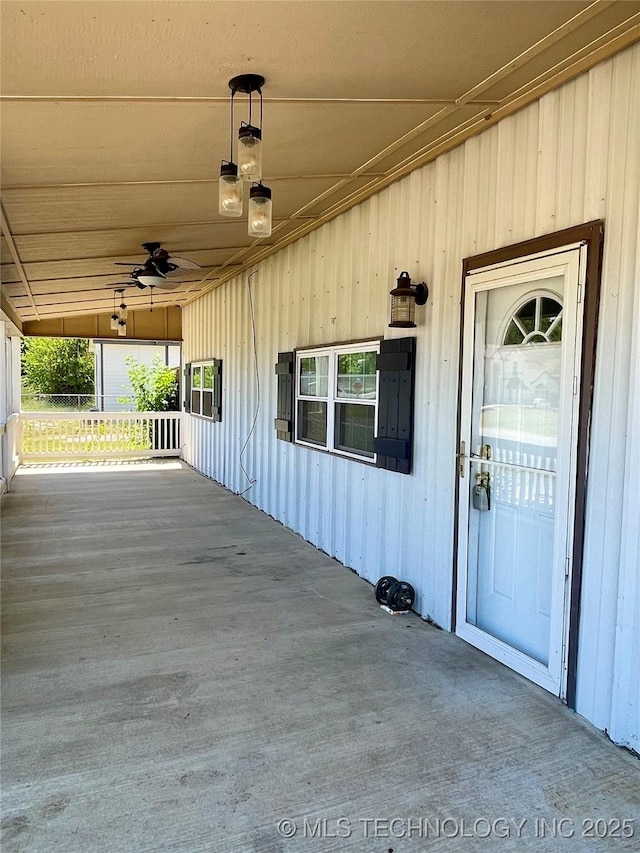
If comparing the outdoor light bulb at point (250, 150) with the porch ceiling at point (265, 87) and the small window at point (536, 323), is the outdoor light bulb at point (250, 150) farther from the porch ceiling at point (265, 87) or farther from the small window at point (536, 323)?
the small window at point (536, 323)

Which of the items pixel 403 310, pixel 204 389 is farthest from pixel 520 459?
pixel 204 389

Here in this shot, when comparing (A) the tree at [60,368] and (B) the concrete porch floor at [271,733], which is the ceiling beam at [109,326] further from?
(A) the tree at [60,368]

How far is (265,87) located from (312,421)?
11.2 ft

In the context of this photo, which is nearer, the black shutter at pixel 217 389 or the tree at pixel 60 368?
the black shutter at pixel 217 389

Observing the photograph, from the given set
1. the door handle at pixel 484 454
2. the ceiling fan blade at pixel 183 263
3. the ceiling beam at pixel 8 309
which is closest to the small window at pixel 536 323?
the door handle at pixel 484 454

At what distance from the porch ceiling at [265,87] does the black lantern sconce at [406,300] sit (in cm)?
80

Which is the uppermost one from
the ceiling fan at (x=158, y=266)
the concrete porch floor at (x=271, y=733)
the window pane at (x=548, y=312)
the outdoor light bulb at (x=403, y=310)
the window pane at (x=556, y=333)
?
the ceiling fan at (x=158, y=266)

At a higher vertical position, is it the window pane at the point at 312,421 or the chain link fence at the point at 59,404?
the window pane at the point at 312,421

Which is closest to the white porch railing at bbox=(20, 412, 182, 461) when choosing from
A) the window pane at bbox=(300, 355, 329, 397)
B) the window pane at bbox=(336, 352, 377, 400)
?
the window pane at bbox=(300, 355, 329, 397)

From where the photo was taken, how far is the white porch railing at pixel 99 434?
35.9 ft

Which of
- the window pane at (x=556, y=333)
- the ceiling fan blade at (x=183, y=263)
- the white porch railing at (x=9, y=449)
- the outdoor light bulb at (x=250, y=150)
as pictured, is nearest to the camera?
the outdoor light bulb at (x=250, y=150)

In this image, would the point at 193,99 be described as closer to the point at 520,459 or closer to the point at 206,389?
the point at 520,459

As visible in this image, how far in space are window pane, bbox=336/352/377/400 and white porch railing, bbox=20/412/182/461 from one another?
7.32 m

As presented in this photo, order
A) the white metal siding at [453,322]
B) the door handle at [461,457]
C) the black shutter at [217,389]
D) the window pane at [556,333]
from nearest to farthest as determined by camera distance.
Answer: the white metal siding at [453,322]
the window pane at [556,333]
the door handle at [461,457]
the black shutter at [217,389]
